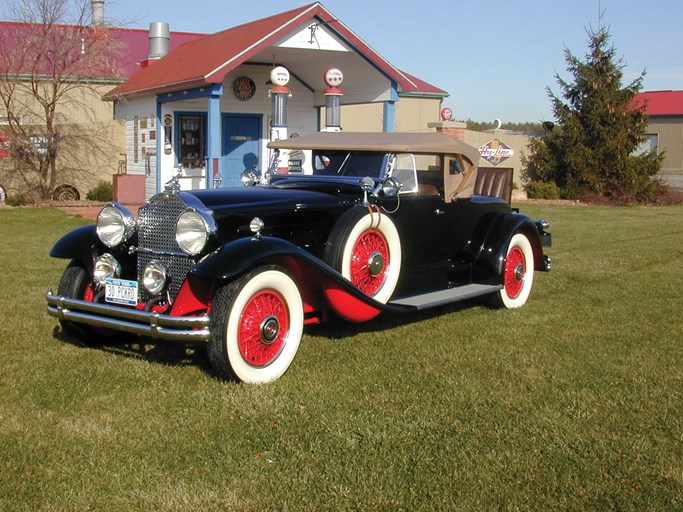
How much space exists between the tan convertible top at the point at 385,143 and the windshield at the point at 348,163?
4.7 inches

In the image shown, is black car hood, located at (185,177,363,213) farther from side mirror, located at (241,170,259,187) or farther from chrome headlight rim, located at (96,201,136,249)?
chrome headlight rim, located at (96,201,136,249)

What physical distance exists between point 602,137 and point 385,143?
18.1 m

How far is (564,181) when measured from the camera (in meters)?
23.4

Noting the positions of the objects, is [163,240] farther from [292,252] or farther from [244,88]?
[244,88]

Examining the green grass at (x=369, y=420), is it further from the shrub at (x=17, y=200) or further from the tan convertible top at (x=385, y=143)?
the shrub at (x=17, y=200)

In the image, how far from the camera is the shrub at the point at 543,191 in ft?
74.5

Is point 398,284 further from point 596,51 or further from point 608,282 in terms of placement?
point 596,51

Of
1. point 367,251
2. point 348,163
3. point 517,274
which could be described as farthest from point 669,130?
point 367,251

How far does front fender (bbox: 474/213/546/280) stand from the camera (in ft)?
22.8

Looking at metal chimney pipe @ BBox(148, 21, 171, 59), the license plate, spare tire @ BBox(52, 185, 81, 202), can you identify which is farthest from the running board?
metal chimney pipe @ BBox(148, 21, 171, 59)

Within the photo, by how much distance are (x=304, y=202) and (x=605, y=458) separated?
2.75m

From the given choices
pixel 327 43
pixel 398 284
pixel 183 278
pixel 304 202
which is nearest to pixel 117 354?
pixel 183 278

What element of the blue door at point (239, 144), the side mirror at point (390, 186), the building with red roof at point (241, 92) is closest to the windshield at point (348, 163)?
the side mirror at point (390, 186)

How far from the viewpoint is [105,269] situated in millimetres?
5391
